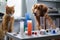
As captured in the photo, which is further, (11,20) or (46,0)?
(46,0)

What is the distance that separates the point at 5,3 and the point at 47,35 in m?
1.31

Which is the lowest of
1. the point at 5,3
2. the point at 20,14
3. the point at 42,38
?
the point at 42,38

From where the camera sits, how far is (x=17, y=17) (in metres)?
2.71

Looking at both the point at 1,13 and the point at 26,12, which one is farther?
the point at 26,12

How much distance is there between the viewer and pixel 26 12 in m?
2.80

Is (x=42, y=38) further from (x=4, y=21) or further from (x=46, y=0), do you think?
(x=46, y=0)

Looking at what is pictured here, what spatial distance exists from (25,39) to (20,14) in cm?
141

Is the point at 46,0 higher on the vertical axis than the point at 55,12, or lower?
higher

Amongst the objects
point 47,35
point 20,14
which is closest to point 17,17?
point 20,14

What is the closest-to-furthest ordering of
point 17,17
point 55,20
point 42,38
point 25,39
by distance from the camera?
point 25,39 → point 42,38 → point 17,17 → point 55,20

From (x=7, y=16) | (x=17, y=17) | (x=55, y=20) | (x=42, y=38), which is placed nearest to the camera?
(x=42, y=38)

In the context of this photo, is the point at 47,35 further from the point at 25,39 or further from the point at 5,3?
the point at 5,3

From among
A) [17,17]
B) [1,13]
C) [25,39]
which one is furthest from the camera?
[17,17]

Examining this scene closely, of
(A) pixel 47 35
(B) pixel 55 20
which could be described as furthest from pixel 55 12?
(A) pixel 47 35
